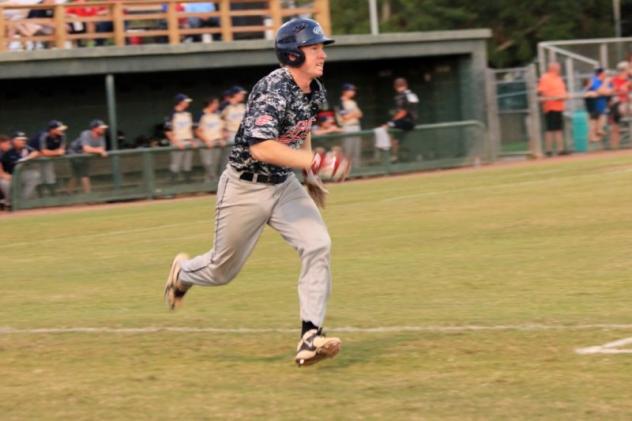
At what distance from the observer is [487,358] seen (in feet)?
22.8

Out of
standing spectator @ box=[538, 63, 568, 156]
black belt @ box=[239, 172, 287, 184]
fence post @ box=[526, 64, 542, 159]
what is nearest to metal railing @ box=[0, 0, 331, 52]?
fence post @ box=[526, 64, 542, 159]

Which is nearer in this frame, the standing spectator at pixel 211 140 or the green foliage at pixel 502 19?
the standing spectator at pixel 211 140

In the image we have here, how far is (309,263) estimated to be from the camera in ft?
23.2

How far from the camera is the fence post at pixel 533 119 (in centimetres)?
2838

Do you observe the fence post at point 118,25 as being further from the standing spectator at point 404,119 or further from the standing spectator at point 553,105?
the standing spectator at point 553,105

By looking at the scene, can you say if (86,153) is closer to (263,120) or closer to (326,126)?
(326,126)

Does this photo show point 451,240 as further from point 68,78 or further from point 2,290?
point 68,78

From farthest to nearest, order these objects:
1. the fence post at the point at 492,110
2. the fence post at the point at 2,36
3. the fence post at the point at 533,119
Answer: the fence post at the point at 492,110 < the fence post at the point at 533,119 < the fence post at the point at 2,36

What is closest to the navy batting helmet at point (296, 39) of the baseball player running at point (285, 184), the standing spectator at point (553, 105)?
the baseball player running at point (285, 184)

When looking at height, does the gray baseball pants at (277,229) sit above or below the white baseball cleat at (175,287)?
above

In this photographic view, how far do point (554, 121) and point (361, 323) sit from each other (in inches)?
813

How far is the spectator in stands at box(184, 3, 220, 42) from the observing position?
28.0m

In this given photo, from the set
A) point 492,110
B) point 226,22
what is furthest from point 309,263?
point 492,110

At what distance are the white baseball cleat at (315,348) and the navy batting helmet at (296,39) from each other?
1473 mm
